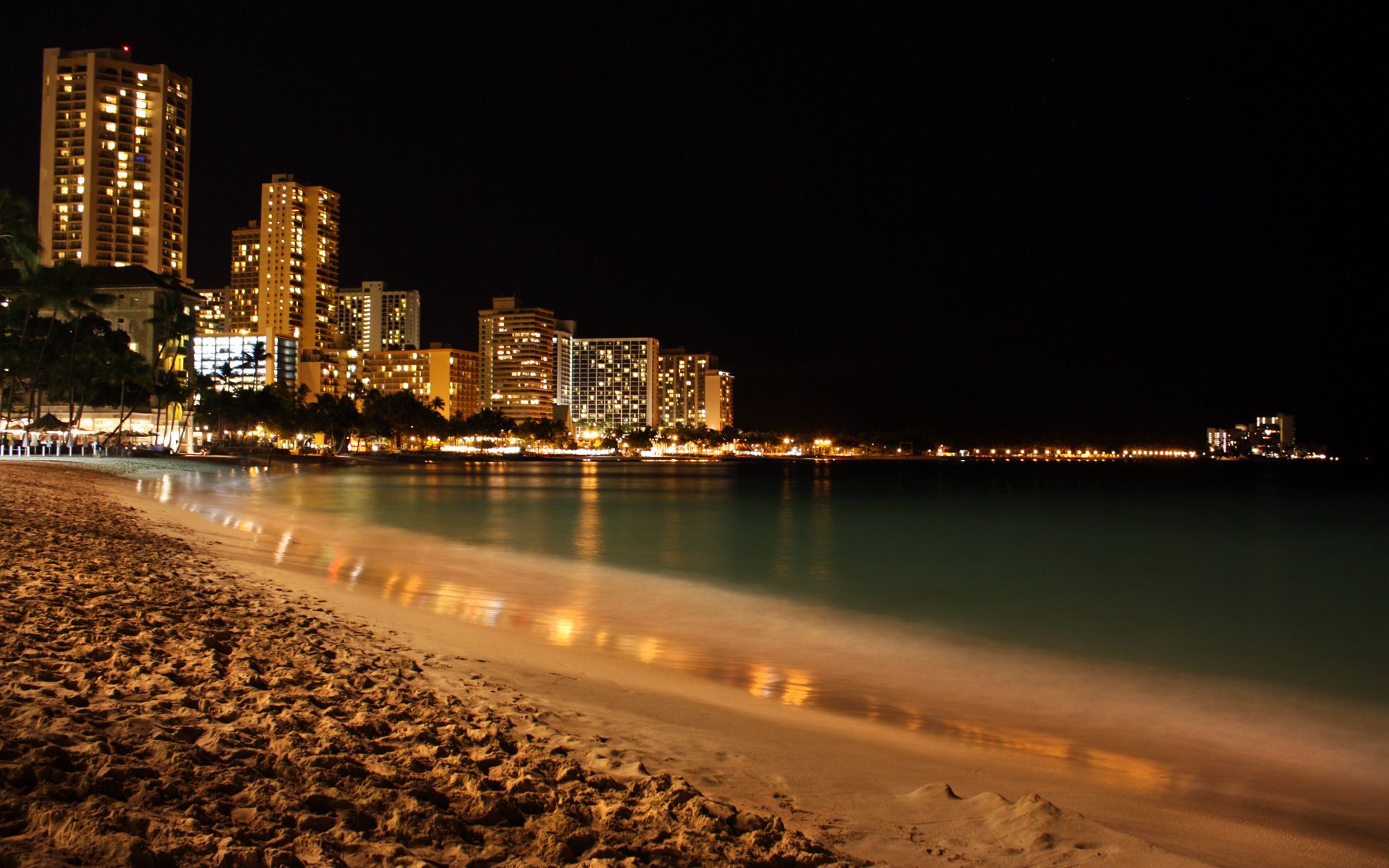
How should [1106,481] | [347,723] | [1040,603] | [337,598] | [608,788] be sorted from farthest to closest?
[1106,481] → [1040,603] → [337,598] → [347,723] → [608,788]

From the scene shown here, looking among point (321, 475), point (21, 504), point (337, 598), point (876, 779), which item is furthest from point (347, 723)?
point (321, 475)

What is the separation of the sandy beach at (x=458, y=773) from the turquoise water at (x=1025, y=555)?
692 cm

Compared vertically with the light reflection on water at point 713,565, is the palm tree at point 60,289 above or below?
above

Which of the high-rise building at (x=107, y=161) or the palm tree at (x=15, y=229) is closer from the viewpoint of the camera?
the palm tree at (x=15, y=229)

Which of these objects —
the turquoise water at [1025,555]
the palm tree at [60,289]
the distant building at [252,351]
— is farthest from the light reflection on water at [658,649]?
the distant building at [252,351]

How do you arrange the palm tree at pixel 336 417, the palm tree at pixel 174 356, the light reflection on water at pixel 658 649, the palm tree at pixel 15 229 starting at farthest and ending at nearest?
the palm tree at pixel 336 417, the palm tree at pixel 174 356, the palm tree at pixel 15 229, the light reflection on water at pixel 658 649

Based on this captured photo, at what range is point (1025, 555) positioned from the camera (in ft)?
86.5

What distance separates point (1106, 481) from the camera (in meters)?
95.4

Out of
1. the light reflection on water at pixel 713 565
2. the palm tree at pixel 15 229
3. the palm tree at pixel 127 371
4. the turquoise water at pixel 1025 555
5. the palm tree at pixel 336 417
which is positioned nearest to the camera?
the light reflection on water at pixel 713 565

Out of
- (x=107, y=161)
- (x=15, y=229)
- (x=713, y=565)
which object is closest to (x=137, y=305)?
(x=107, y=161)

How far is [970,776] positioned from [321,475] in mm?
69138

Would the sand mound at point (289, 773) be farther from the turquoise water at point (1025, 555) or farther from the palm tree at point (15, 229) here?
the palm tree at point (15, 229)

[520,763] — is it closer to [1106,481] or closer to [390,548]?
[390,548]

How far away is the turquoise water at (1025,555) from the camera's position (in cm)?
1390
